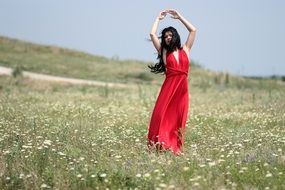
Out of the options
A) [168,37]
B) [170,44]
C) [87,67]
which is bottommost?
[87,67]

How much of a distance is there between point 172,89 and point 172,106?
0.31 m

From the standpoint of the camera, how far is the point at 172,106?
1029cm

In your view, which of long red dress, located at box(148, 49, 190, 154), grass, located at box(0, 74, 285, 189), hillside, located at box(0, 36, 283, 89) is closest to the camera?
grass, located at box(0, 74, 285, 189)

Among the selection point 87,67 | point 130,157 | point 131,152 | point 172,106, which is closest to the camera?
point 130,157

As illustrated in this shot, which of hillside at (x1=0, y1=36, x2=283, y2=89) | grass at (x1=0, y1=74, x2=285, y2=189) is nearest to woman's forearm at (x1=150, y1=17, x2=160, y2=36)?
grass at (x1=0, y1=74, x2=285, y2=189)

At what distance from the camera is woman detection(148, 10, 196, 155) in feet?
33.2

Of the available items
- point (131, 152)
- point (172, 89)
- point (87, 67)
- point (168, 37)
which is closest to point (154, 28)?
point (168, 37)

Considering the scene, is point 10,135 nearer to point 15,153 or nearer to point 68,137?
point 68,137

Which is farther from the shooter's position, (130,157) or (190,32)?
(190,32)

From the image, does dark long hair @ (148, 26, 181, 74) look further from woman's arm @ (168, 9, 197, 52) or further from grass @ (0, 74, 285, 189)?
grass @ (0, 74, 285, 189)

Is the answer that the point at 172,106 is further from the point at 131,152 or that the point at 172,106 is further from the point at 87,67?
the point at 87,67

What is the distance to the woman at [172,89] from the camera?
10.1 metres

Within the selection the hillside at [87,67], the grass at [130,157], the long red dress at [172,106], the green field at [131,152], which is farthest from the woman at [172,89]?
the hillside at [87,67]

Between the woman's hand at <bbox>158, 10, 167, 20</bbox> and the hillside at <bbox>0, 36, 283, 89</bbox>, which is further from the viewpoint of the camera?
the hillside at <bbox>0, 36, 283, 89</bbox>
